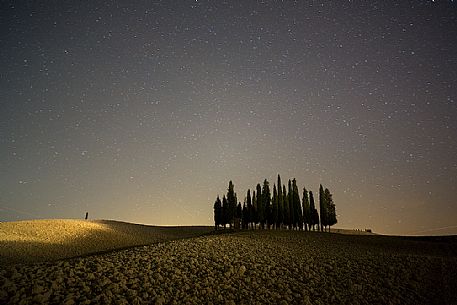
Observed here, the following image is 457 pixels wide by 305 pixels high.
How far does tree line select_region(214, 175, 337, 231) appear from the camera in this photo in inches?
2202

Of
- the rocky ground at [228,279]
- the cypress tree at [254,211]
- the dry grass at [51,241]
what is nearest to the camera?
the rocky ground at [228,279]

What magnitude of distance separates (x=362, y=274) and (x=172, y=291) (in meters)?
11.6

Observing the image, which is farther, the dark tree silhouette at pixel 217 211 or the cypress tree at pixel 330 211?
the dark tree silhouette at pixel 217 211

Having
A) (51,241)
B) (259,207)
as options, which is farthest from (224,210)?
(51,241)

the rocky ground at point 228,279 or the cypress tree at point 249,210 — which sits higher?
the cypress tree at point 249,210

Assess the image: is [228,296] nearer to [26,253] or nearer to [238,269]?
[238,269]

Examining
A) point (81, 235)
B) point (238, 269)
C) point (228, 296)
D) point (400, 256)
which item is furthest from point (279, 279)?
point (81, 235)

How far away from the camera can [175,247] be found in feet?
70.2

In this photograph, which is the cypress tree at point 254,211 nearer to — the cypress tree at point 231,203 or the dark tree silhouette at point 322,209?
the cypress tree at point 231,203

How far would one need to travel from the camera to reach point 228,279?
15586 mm

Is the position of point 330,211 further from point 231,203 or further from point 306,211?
point 231,203

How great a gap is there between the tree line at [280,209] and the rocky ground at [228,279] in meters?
34.7

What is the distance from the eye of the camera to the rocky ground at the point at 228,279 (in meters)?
12.9

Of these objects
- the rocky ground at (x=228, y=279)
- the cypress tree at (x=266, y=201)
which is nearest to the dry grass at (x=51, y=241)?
the rocky ground at (x=228, y=279)
